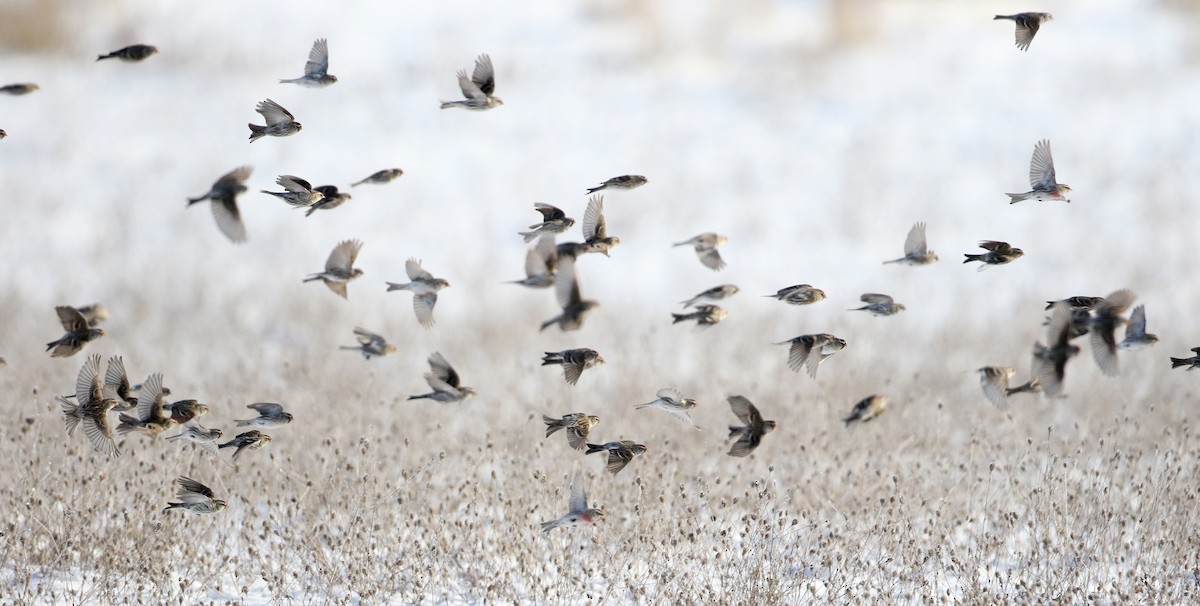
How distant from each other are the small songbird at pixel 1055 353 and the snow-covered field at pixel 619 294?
0.87 feet

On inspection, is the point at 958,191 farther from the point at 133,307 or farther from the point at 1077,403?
the point at 133,307

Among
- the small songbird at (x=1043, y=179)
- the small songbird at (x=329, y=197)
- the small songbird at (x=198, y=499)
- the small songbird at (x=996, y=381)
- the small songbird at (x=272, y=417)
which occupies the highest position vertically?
the small songbird at (x=1043, y=179)

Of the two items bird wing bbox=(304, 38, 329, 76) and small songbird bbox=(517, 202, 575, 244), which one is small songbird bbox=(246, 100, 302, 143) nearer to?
bird wing bbox=(304, 38, 329, 76)

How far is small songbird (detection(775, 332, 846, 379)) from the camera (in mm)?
5727

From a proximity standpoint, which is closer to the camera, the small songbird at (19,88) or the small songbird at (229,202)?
the small songbird at (229,202)

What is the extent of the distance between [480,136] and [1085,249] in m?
7.77

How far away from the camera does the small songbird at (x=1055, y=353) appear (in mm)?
5590

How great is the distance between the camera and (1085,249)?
44.0 ft

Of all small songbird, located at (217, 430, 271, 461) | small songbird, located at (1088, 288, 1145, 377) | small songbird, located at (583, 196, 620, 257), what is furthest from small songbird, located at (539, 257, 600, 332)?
small songbird, located at (1088, 288, 1145, 377)

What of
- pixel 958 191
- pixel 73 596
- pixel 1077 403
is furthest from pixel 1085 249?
pixel 73 596

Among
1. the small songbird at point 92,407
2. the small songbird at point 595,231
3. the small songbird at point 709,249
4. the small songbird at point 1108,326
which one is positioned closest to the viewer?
the small songbird at point 92,407

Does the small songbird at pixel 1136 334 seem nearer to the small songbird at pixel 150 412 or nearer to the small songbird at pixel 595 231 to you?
the small songbird at pixel 595 231

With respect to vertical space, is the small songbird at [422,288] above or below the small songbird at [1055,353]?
below

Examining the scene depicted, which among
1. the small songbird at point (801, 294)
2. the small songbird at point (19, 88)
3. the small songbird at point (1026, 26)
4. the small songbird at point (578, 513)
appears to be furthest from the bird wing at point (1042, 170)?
the small songbird at point (19, 88)
